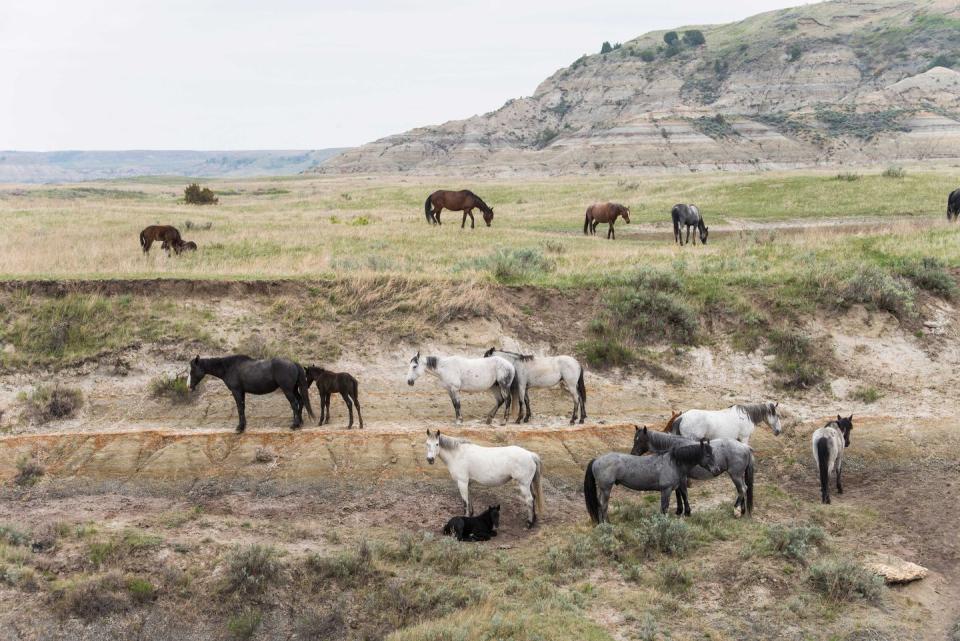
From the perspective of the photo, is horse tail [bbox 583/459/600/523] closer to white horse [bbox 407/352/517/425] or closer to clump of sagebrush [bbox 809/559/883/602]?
clump of sagebrush [bbox 809/559/883/602]

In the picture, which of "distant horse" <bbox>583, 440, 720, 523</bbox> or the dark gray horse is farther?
the dark gray horse

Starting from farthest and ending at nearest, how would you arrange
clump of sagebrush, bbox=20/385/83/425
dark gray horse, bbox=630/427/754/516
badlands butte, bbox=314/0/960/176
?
badlands butte, bbox=314/0/960/176
clump of sagebrush, bbox=20/385/83/425
dark gray horse, bbox=630/427/754/516

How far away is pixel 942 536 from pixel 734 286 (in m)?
10.3

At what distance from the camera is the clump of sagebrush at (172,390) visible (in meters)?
17.4

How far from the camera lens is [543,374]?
16906 mm

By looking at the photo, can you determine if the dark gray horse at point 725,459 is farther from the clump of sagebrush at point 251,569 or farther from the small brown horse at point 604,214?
the small brown horse at point 604,214

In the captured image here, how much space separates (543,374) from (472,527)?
4783 mm

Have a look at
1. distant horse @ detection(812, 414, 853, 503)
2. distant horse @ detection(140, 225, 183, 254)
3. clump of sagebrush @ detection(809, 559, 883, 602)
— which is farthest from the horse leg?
distant horse @ detection(140, 225, 183, 254)

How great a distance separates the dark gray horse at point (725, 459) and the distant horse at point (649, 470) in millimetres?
226

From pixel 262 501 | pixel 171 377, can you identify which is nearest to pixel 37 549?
pixel 262 501

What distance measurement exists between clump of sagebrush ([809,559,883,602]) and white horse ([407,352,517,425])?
7.15 metres

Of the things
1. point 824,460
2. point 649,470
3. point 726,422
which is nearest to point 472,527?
point 649,470

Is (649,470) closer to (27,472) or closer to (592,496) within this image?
(592,496)

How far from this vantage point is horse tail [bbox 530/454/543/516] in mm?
13594
